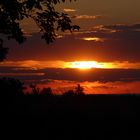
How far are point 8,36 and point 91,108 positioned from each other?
9.14 m

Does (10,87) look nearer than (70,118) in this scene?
Yes

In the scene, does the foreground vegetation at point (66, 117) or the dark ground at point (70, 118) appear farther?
the dark ground at point (70, 118)

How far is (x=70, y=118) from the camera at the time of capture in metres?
32.9

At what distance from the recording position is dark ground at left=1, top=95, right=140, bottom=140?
101 ft

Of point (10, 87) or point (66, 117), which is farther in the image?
point (66, 117)

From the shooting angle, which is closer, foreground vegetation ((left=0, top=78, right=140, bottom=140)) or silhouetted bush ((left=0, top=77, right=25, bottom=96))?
silhouetted bush ((left=0, top=77, right=25, bottom=96))

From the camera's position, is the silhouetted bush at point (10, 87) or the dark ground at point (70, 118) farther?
the dark ground at point (70, 118)

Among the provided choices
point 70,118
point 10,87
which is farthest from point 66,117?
point 10,87

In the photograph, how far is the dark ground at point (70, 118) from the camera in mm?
30750

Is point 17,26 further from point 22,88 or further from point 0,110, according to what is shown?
point 0,110

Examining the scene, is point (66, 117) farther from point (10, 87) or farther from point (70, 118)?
point (10, 87)

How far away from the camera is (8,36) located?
26.8m

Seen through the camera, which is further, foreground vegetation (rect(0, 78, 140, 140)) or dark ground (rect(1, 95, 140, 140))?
dark ground (rect(1, 95, 140, 140))

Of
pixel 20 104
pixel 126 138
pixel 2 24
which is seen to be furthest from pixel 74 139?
pixel 2 24
